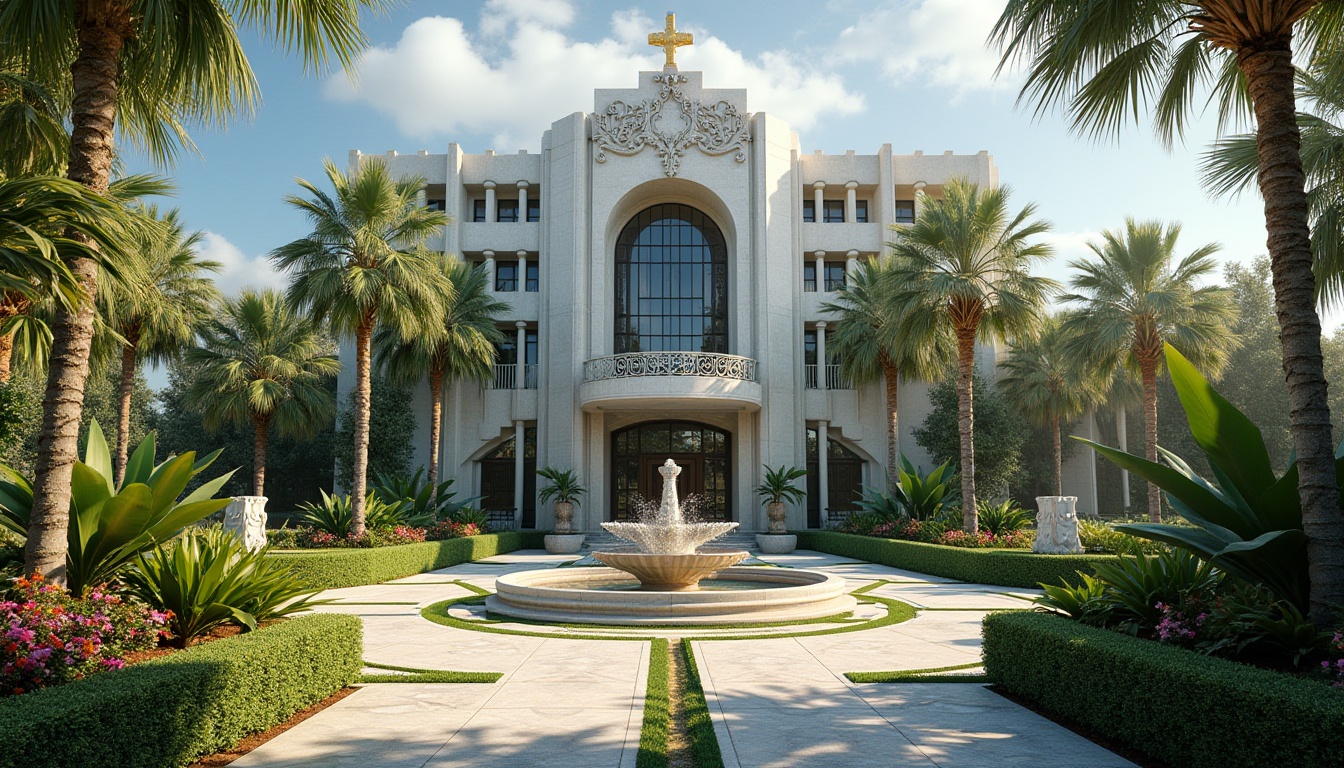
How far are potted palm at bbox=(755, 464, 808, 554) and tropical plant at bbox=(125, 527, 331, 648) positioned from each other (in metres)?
19.8

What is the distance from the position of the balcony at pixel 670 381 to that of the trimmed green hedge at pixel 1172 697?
762 inches

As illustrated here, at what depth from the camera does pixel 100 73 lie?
687 centimetres

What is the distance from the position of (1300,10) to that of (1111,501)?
3914 centimetres

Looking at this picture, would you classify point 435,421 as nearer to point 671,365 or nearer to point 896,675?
point 671,365

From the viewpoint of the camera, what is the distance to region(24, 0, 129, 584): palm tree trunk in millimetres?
6141

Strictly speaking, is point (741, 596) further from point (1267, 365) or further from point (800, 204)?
point (1267, 365)

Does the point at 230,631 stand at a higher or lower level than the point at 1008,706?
higher

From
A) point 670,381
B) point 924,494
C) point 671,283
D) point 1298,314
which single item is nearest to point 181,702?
point 1298,314

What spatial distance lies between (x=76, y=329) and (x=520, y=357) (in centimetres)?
2296

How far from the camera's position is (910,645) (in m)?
9.35

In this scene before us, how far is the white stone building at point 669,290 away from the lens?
2867 cm

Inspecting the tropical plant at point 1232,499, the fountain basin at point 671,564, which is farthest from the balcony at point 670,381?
the tropical plant at point 1232,499

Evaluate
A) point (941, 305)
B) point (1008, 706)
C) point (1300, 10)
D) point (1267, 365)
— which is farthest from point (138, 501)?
point (1267, 365)

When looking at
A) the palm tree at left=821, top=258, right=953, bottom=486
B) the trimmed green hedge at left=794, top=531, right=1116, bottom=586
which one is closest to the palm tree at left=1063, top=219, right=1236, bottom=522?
the palm tree at left=821, top=258, right=953, bottom=486
